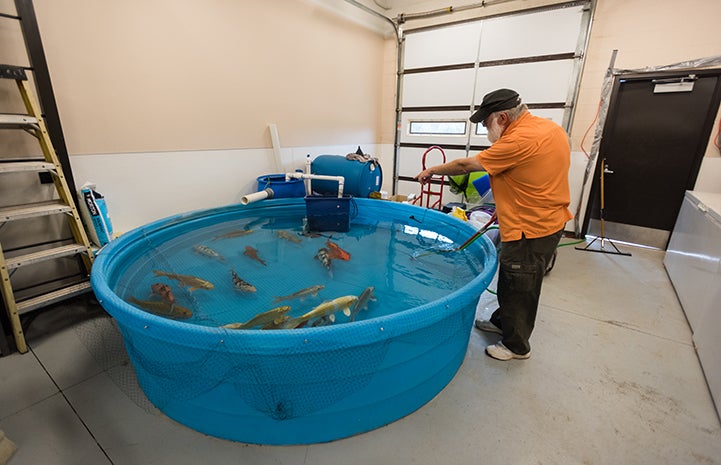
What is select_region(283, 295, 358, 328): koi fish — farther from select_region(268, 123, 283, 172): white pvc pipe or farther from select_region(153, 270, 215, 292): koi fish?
select_region(268, 123, 283, 172): white pvc pipe

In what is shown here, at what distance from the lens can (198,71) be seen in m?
3.03

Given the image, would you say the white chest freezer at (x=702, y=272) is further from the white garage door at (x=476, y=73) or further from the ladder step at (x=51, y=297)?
the ladder step at (x=51, y=297)

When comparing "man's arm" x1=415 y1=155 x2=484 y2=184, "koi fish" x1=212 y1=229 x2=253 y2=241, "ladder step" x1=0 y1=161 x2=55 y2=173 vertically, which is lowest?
"koi fish" x1=212 y1=229 x2=253 y2=241

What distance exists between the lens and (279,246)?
2.83 meters

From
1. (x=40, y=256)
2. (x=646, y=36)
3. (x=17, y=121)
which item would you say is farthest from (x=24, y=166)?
(x=646, y=36)

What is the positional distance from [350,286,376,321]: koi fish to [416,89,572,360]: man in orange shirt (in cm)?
81

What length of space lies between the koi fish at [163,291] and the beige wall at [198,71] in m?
1.28

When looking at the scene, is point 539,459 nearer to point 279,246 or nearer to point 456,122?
point 279,246

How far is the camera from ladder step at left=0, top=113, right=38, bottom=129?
173 cm

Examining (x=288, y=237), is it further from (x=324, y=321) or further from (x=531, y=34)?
(x=531, y=34)

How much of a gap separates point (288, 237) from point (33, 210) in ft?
5.63

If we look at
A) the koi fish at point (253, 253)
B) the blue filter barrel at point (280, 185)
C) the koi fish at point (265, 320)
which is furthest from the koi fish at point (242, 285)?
the blue filter barrel at point (280, 185)

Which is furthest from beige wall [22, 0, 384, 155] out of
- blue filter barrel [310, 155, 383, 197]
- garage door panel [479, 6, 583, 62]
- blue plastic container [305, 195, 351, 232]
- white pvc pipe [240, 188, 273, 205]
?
garage door panel [479, 6, 583, 62]

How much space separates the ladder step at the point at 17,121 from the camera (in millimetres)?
1733
